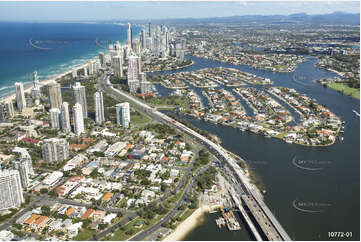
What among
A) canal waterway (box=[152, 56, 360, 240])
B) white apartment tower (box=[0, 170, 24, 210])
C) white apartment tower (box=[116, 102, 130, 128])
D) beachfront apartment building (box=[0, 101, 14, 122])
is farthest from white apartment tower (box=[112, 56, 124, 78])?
white apartment tower (box=[0, 170, 24, 210])

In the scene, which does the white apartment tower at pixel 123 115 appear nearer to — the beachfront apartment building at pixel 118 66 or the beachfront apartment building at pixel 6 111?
the beachfront apartment building at pixel 6 111

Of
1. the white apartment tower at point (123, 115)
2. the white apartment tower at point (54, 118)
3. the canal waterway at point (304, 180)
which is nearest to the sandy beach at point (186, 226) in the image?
the canal waterway at point (304, 180)

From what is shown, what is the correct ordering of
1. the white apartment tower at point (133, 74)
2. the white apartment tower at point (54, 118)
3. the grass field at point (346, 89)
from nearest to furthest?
the white apartment tower at point (54, 118)
the grass field at point (346, 89)
the white apartment tower at point (133, 74)

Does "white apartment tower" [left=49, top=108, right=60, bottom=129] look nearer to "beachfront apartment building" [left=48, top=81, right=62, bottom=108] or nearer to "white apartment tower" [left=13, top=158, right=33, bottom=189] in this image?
"beachfront apartment building" [left=48, top=81, right=62, bottom=108]

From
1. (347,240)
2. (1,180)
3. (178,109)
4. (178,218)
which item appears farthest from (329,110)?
(1,180)

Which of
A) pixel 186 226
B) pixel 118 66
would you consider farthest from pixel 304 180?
pixel 118 66
